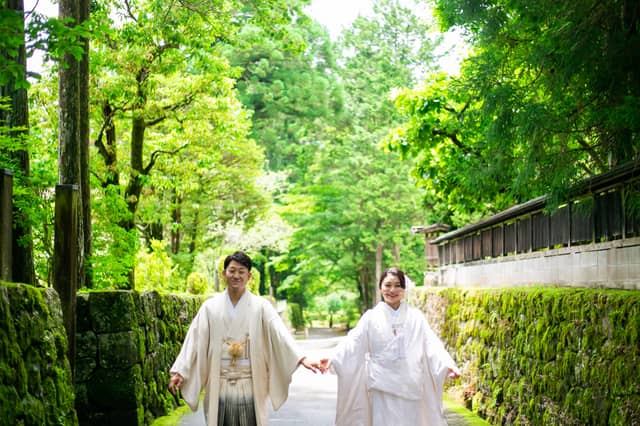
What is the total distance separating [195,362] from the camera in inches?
283

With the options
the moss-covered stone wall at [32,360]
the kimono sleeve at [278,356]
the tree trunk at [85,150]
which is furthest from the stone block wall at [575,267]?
the tree trunk at [85,150]

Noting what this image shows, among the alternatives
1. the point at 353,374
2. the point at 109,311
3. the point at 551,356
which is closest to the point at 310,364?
the point at 353,374

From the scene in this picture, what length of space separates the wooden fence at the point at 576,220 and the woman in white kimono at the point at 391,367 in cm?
221

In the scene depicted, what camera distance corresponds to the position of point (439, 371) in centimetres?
816

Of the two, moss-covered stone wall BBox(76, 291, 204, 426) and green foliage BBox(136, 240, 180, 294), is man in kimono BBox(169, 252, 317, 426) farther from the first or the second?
green foliage BBox(136, 240, 180, 294)

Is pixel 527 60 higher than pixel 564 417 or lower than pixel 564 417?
higher

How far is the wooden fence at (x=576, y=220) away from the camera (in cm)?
835

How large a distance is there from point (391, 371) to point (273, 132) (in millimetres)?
39221

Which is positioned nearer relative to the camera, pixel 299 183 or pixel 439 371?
pixel 439 371

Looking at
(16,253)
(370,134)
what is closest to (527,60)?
(16,253)

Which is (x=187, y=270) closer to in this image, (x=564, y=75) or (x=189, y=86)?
(x=189, y=86)

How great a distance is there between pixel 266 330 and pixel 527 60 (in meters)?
4.59

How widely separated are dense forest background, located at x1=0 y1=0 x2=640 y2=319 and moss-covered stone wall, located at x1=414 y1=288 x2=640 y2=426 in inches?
47.6

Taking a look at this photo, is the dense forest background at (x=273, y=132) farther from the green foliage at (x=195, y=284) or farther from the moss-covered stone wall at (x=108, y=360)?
the moss-covered stone wall at (x=108, y=360)
